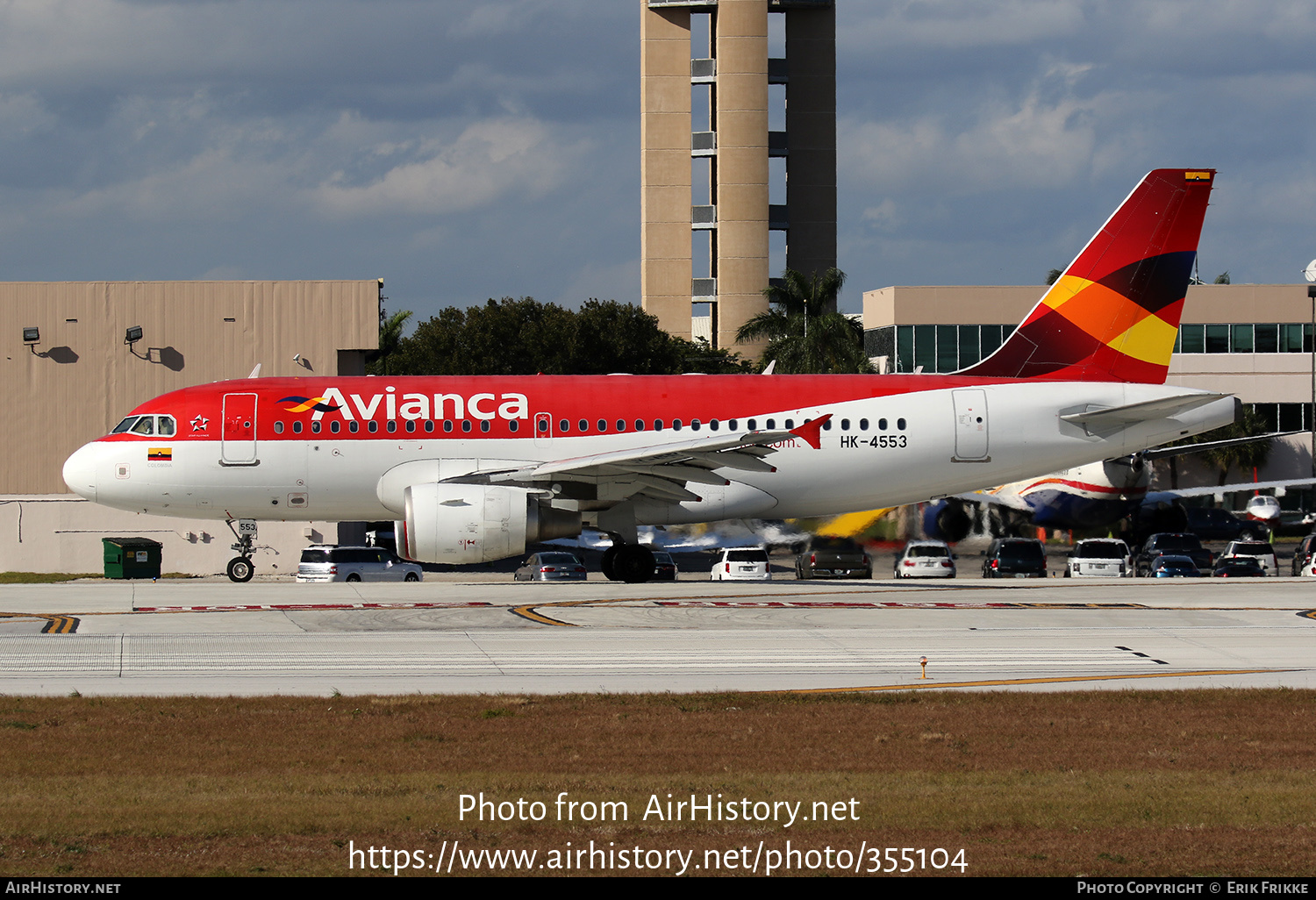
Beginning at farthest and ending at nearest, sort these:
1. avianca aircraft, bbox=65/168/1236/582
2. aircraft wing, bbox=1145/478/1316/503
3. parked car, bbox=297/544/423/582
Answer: aircraft wing, bbox=1145/478/1316/503
parked car, bbox=297/544/423/582
avianca aircraft, bbox=65/168/1236/582

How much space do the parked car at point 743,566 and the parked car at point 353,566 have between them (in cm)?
960

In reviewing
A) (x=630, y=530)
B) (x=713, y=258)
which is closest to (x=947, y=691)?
(x=630, y=530)

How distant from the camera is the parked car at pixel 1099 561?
46.0 metres

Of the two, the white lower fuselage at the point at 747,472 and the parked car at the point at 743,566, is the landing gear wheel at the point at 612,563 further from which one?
the parked car at the point at 743,566

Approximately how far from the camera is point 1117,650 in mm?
19984

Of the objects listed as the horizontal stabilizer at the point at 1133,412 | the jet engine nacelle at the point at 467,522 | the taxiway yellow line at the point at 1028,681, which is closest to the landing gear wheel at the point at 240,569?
the jet engine nacelle at the point at 467,522

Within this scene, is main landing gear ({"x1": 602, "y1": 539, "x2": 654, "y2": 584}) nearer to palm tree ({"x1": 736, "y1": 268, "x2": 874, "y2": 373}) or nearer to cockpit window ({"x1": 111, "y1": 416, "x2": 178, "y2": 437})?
cockpit window ({"x1": 111, "y1": 416, "x2": 178, "y2": 437})

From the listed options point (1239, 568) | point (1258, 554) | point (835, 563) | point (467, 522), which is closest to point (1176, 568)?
point (1239, 568)

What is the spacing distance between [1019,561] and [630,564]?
19459 millimetres

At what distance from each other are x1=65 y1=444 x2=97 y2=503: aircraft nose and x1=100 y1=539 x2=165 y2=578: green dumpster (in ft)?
49.0

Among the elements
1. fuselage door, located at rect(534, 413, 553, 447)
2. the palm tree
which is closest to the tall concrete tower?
the palm tree

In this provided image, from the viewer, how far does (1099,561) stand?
45906 mm

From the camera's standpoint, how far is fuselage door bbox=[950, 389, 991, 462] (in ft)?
104

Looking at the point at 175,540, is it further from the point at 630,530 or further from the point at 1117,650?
the point at 1117,650
